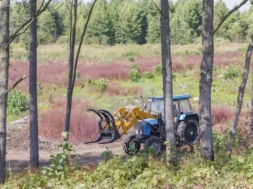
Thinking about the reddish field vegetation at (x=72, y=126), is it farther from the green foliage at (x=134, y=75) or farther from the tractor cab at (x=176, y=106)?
the green foliage at (x=134, y=75)

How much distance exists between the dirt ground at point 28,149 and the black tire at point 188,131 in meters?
2.16

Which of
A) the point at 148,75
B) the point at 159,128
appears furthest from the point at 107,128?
the point at 148,75

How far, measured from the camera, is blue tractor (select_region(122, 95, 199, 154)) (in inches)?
503

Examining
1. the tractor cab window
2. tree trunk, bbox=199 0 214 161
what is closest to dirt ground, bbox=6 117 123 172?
the tractor cab window

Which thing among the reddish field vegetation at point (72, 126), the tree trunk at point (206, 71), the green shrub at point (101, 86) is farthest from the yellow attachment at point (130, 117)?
the green shrub at point (101, 86)

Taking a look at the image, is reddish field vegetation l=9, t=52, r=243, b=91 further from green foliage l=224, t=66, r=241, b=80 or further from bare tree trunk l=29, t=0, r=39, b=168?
bare tree trunk l=29, t=0, r=39, b=168

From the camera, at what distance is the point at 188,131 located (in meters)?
13.3

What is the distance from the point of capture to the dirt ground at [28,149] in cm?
1308

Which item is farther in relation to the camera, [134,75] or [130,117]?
[134,75]

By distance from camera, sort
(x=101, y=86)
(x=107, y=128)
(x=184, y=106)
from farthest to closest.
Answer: (x=101, y=86)
(x=184, y=106)
(x=107, y=128)

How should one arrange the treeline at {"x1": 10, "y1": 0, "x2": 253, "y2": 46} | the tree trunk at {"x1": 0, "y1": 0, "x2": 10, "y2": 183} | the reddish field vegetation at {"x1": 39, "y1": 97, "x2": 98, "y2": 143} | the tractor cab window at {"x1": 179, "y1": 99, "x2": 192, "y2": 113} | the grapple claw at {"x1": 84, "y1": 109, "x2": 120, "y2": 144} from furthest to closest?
1. the treeline at {"x1": 10, "y1": 0, "x2": 253, "y2": 46}
2. the reddish field vegetation at {"x1": 39, "y1": 97, "x2": 98, "y2": 143}
3. the tractor cab window at {"x1": 179, "y1": 99, "x2": 192, "y2": 113}
4. the grapple claw at {"x1": 84, "y1": 109, "x2": 120, "y2": 144}
5. the tree trunk at {"x1": 0, "y1": 0, "x2": 10, "y2": 183}

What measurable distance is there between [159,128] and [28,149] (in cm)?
440

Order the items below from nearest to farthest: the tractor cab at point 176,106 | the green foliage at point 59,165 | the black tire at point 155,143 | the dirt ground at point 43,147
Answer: the green foliage at point 59,165, the black tire at point 155,143, the dirt ground at point 43,147, the tractor cab at point 176,106

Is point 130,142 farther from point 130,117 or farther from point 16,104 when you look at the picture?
point 16,104
